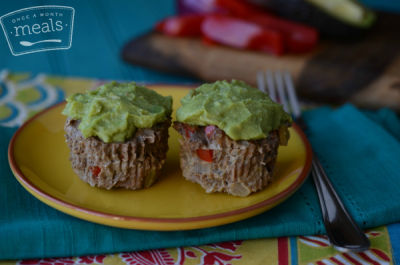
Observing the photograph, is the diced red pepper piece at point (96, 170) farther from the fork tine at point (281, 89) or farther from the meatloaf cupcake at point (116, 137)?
the fork tine at point (281, 89)

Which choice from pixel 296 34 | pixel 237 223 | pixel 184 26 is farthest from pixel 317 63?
pixel 237 223

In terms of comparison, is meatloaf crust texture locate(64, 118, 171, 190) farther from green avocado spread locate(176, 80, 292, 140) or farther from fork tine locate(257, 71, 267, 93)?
fork tine locate(257, 71, 267, 93)

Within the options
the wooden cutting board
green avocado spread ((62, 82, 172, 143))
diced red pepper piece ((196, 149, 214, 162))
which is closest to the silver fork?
diced red pepper piece ((196, 149, 214, 162))

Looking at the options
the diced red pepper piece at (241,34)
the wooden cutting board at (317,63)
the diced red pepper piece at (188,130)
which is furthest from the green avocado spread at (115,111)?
the diced red pepper piece at (241,34)

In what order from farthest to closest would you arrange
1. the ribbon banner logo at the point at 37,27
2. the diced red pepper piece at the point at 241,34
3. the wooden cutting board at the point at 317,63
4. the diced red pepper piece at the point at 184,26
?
the diced red pepper piece at the point at 184,26, the diced red pepper piece at the point at 241,34, the wooden cutting board at the point at 317,63, the ribbon banner logo at the point at 37,27

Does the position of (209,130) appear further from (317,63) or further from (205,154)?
(317,63)

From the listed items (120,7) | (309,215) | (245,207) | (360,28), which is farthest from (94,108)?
(120,7)

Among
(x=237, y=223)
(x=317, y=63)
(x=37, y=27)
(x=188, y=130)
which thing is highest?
(x=37, y=27)
